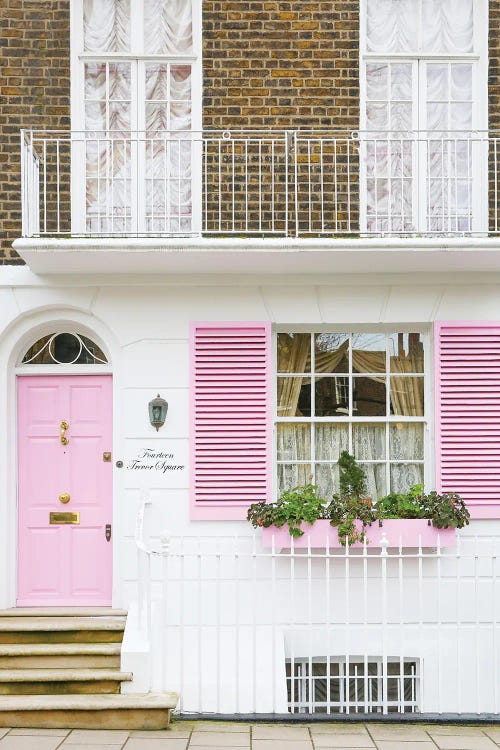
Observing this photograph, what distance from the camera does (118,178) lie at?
8.20 meters

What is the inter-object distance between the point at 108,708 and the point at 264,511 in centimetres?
223

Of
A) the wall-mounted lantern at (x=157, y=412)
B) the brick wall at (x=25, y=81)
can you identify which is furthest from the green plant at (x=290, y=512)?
the brick wall at (x=25, y=81)

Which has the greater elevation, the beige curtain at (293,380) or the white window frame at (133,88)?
the white window frame at (133,88)

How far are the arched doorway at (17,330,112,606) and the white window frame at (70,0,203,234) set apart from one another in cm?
152

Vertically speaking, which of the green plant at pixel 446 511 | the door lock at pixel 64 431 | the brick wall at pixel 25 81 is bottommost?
the green plant at pixel 446 511

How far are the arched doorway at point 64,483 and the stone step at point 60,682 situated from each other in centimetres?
137

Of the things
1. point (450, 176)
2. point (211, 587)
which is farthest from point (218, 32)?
point (211, 587)

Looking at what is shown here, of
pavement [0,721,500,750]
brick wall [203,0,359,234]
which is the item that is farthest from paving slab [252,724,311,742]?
brick wall [203,0,359,234]

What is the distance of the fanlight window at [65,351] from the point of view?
324 inches

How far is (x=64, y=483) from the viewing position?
8070 millimetres

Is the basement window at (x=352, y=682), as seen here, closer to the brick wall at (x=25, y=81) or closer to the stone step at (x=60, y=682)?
the stone step at (x=60, y=682)

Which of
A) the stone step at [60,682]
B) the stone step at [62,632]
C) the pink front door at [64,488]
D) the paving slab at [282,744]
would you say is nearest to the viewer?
the paving slab at [282,744]

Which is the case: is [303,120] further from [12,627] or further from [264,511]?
[12,627]

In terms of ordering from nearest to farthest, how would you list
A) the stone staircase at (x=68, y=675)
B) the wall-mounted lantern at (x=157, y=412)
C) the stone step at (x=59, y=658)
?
the stone staircase at (x=68, y=675) < the stone step at (x=59, y=658) < the wall-mounted lantern at (x=157, y=412)
